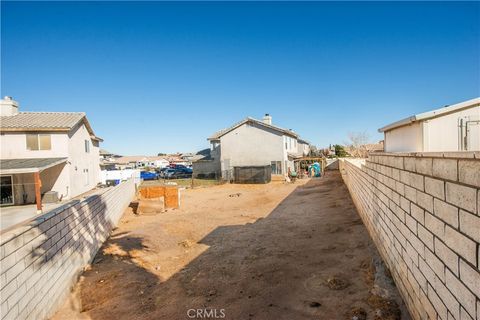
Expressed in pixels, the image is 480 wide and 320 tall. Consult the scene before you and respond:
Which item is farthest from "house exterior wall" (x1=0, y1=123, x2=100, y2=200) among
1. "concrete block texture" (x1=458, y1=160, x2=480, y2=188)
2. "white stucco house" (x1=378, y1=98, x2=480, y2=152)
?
"concrete block texture" (x1=458, y1=160, x2=480, y2=188)

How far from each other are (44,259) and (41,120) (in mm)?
22088

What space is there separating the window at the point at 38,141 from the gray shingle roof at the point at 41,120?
Answer: 0.67 metres

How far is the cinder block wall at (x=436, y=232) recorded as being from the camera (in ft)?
7.34

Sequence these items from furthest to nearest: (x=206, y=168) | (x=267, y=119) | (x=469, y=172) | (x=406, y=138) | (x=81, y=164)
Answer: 1. (x=206, y=168)
2. (x=267, y=119)
3. (x=81, y=164)
4. (x=406, y=138)
5. (x=469, y=172)

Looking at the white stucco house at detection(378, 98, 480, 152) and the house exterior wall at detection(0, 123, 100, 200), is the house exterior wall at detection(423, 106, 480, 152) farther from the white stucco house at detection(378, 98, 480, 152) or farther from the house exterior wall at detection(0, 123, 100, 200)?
the house exterior wall at detection(0, 123, 100, 200)

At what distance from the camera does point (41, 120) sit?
2253 cm

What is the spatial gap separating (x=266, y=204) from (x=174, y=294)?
1142 centimetres

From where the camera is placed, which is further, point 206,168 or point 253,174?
point 206,168

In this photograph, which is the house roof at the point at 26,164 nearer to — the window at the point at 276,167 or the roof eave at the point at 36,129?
the roof eave at the point at 36,129

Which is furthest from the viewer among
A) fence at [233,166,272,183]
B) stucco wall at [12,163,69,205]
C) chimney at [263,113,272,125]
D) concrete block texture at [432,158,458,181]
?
chimney at [263,113,272,125]

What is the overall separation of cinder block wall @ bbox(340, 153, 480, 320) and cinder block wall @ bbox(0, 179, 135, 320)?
5.11 m

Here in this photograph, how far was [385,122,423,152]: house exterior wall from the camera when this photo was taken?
12023 millimetres

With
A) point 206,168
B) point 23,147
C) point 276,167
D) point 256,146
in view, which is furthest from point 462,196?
point 206,168

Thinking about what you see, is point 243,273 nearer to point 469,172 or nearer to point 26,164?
point 469,172
